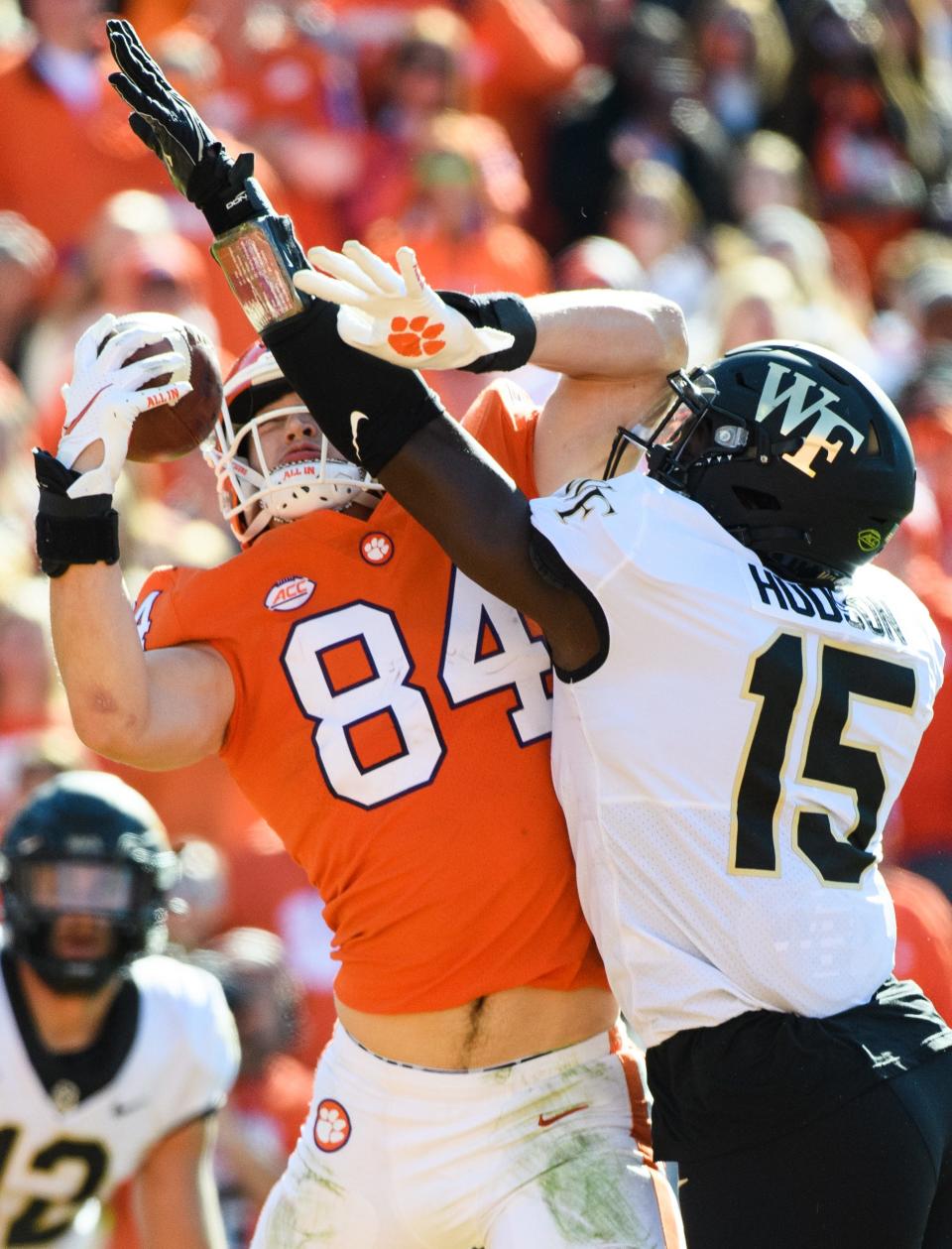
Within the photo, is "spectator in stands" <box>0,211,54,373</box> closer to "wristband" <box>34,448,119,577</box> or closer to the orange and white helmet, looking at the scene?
the orange and white helmet

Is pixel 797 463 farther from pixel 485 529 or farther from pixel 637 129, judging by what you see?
pixel 637 129

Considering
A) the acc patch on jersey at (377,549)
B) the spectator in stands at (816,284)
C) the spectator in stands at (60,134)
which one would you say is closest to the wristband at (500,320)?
the acc patch on jersey at (377,549)

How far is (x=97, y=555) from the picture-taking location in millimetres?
3000

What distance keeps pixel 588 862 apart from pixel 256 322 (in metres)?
0.96

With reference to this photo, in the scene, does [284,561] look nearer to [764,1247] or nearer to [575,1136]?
[575,1136]

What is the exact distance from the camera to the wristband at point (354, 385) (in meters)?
2.92

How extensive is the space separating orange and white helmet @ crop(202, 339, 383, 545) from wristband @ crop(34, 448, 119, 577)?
17.2 inches

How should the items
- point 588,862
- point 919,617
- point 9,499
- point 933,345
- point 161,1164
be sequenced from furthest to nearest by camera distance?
point 933,345
point 9,499
point 161,1164
point 919,617
point 588,862

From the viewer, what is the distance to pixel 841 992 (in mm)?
2969

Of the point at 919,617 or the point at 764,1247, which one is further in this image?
the point at 919,617

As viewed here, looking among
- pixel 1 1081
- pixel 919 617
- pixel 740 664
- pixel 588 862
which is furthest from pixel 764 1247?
pixel 1 1081

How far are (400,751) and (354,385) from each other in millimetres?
627

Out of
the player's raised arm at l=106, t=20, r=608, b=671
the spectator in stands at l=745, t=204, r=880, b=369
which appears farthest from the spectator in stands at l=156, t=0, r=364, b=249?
the player's raised arm at l=106, t=20, r=608, b=671

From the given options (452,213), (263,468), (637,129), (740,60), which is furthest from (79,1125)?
(740,60)
